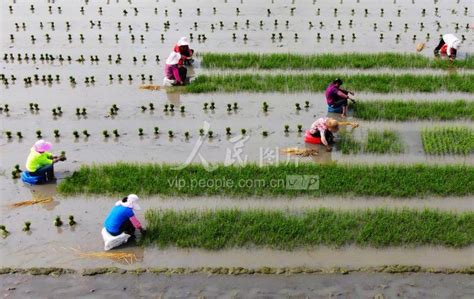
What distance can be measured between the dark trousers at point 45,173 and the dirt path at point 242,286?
236 cm

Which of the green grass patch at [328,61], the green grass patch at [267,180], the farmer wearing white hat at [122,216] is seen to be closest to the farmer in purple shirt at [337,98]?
the green grass patch at [267,180]

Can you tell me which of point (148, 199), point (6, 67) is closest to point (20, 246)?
point (148, 199)

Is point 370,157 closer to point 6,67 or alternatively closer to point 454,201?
point 454,201

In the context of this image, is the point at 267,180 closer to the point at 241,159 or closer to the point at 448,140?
the point at 241,159

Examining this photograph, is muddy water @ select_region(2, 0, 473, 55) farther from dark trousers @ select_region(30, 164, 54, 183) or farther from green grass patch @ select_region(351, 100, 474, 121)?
dark trousers @ select_region(30, 164, 54, 183)

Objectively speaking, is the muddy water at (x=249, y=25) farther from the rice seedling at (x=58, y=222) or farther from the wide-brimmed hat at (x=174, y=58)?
the rice seedling at (x=58, y=222)

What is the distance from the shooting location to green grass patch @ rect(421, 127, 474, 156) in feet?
33.5

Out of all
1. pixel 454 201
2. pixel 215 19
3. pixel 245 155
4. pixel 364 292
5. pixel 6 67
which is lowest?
pixel 364 292

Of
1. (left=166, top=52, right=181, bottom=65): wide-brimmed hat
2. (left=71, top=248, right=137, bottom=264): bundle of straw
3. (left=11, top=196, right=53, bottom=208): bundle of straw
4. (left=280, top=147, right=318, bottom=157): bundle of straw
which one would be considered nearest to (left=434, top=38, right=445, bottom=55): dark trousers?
(left=280, top=147, right=318, bottom=157): bundle of straw

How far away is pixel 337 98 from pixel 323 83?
5.08 feet

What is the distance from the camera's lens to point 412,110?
11.6 meters

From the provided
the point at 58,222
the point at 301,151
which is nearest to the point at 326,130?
the point at 301,151

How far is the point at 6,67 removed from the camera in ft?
46.7

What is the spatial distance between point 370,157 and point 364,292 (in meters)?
3.68
